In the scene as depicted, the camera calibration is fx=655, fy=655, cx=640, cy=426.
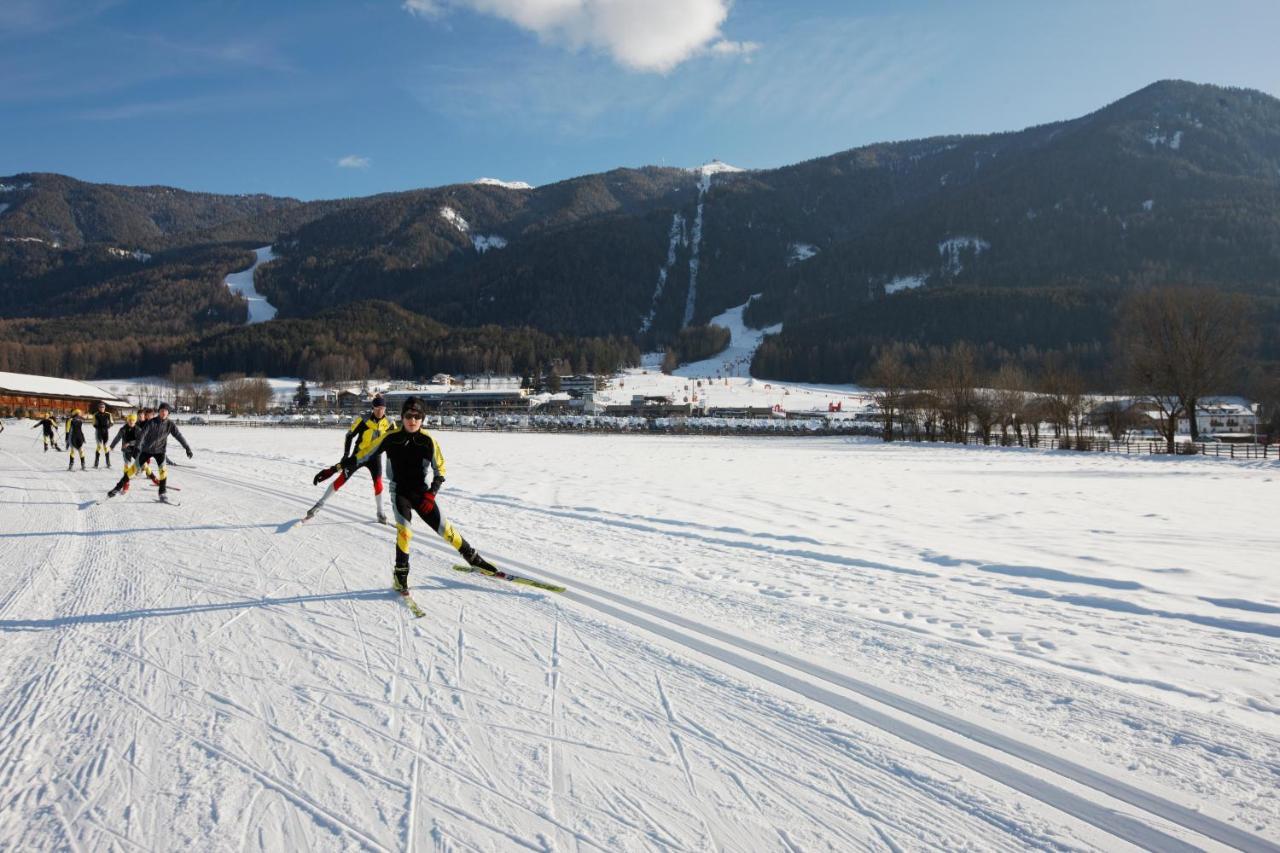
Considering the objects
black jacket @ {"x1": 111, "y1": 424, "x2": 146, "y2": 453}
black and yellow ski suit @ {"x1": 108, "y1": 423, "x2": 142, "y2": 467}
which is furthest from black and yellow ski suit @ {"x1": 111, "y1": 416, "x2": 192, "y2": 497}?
black jacket @ {"x1": 111, "y1": 424, "x2": 146, "y2": 453}

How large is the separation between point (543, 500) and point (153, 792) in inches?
438

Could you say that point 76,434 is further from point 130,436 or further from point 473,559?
point 473,559

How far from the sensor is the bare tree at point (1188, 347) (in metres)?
37.5

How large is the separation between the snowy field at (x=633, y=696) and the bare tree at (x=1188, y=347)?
3598 cm

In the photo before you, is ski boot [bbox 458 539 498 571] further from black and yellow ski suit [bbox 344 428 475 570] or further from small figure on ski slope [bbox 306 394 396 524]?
small figure on ski slope [bbox 306 394 396 524]

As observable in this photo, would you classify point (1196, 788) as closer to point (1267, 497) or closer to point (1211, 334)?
point (1267, 497)

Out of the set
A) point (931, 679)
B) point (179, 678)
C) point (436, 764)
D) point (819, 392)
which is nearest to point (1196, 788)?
point (931, 679)

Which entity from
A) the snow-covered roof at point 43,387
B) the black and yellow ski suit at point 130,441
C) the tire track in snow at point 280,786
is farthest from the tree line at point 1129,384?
the snow-covered roof at point 43,387

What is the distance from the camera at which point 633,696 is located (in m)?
4.12

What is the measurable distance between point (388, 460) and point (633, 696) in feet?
12.4

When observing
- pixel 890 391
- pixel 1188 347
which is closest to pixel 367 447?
pixel 1188 347

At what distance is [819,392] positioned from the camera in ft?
457

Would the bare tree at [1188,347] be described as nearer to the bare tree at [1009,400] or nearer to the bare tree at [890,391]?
the bare tree at [1009,400]

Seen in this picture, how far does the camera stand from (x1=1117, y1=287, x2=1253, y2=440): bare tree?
123 ft
